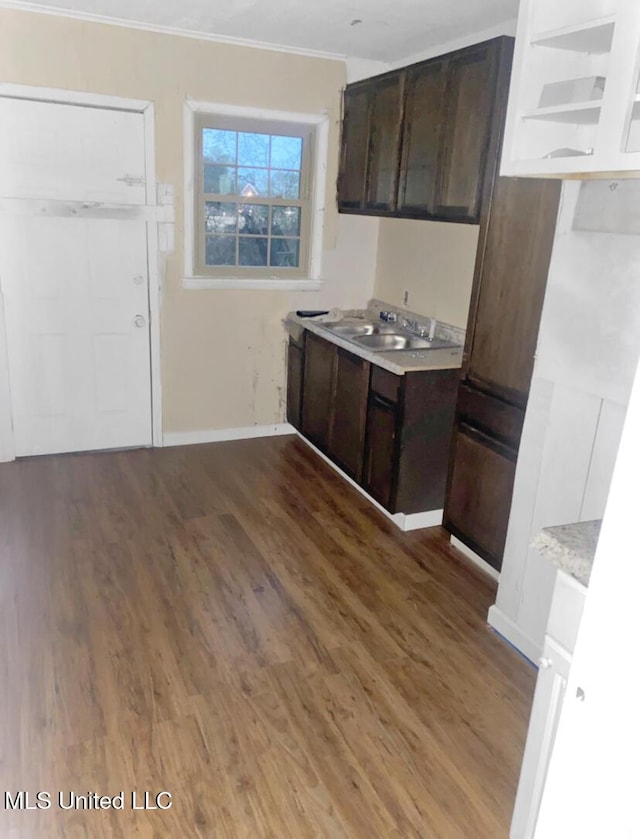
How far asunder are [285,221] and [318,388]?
1194 millimetres

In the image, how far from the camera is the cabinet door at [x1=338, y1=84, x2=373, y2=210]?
388cm

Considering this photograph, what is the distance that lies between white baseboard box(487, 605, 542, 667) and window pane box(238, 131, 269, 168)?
307cm

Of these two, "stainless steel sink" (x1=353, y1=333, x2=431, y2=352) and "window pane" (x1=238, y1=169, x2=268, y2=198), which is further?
"window pane" (x1=238, y1=169, x2=268, y2=198)

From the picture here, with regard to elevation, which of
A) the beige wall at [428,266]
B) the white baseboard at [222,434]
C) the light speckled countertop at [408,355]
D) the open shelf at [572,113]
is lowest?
the white baseboard at [222,434]

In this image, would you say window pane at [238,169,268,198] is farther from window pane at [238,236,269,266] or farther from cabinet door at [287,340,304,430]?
cabinet door at [287,340,304,430]

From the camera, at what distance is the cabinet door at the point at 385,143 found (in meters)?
3.54

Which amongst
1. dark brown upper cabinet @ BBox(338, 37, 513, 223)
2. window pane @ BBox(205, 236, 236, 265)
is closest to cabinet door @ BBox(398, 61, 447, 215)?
dark brown upper cabinet @ BBox(338, 37, 513, 223)

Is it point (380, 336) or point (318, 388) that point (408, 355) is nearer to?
point (380, 336)

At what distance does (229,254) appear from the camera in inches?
167

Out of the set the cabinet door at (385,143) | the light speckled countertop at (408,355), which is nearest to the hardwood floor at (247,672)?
the light speckled countertop at (408,355)

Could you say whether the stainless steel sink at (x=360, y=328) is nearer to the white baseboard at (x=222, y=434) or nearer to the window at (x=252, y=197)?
the window at (x=252, y=197)

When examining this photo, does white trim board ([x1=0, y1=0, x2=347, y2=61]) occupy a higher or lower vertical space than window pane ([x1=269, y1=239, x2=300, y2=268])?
higher

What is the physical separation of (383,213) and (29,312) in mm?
2184

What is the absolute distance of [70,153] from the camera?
12.0 feet
